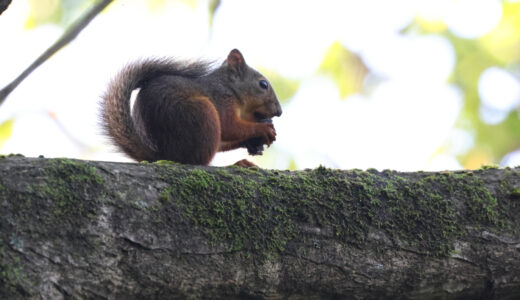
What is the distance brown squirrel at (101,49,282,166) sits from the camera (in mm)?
2674

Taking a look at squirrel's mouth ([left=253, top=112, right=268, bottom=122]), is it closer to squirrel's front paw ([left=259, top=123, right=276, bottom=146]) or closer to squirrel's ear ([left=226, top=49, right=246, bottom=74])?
squirrel's ear ([left=226, top=49, right=246, bottom=74])

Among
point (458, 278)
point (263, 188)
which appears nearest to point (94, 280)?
point (263, 188)

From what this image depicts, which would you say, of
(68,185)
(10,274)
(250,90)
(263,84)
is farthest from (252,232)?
(263,84)

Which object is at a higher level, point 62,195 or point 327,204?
point 327,204

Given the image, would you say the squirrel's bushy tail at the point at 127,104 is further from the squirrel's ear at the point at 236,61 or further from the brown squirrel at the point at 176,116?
the squirrel's ear at the point at 236,61

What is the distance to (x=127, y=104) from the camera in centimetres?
282

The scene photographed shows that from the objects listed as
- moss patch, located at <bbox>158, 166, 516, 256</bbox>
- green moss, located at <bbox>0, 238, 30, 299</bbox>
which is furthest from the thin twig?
green moss, located at <bbox>0, 238, 30, 299</bbox>

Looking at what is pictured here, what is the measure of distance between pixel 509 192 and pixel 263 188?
3.37 feet

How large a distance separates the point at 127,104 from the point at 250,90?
2.87 ft

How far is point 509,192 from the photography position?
2.29 metres

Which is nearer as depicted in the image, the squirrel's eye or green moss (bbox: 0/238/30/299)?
green moss (bbox: 0/238/30/299)

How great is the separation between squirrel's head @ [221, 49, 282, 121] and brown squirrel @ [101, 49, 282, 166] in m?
0.09

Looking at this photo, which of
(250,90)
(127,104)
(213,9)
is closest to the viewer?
(127,104)

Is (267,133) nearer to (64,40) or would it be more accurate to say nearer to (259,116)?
(259,116)
